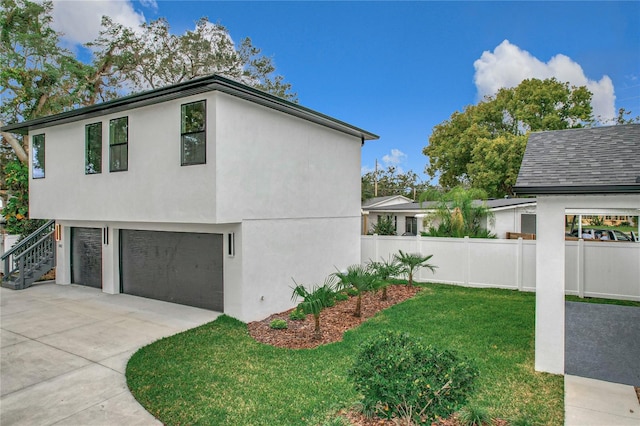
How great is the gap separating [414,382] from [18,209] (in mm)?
16746

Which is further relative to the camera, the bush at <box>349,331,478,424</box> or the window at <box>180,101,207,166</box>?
the window at <box>180,101,207,166</box>

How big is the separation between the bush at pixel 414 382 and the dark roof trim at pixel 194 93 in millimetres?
5958

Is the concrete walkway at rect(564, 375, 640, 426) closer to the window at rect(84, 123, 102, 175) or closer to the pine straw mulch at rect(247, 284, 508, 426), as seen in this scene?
the pine straw mulch at rect(247, 284, 508, 426)

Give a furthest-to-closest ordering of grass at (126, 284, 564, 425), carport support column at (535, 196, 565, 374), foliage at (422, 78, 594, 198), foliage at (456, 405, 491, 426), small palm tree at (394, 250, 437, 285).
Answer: foliage at (422, 78, 594, 198), small palm tree at (394, 250, 437, 285), carport support column at (535, 196, 565, 374), grass at (126, 284, 564, 425), foliage at (456, 405, 491, 426)

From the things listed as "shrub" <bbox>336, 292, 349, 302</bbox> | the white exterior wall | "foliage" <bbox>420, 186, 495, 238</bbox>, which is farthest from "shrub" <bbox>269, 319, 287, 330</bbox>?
"foliage" <bbox>420, 186, 495, 238</bbox>

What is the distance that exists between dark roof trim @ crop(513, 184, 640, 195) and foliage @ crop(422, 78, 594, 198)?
21555mm

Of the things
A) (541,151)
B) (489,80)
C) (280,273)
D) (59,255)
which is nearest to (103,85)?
(59,255)

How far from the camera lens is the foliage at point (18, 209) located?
46.6ft

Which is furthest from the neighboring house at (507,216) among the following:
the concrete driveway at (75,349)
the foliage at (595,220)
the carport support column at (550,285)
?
the foliage at (595,220)

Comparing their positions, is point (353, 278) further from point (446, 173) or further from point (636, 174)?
point (446, 173)

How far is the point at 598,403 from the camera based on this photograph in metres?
4.65

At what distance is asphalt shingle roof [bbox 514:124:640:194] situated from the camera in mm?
5062

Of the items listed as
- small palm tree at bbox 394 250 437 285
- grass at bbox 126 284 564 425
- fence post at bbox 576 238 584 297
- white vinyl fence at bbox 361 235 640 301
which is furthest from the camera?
small palm tree at bbox 394 250 437 285

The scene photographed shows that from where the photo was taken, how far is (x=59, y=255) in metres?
12.2
